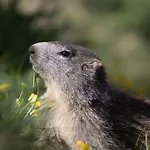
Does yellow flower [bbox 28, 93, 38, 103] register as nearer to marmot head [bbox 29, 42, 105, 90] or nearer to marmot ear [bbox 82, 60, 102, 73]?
marmot head [bbox 29, 42, 105, 90]

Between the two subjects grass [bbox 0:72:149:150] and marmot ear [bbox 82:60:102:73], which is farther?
marmot ear [bbox 82:60:102:73]

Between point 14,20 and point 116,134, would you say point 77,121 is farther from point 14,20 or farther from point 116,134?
point 14,20

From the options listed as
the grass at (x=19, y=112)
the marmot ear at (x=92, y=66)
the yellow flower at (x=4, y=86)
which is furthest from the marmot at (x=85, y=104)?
the yellow flower at (x=4, y=86)

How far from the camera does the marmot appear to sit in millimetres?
7098

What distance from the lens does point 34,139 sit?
6.15 metres

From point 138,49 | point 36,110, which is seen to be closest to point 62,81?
point 36,110

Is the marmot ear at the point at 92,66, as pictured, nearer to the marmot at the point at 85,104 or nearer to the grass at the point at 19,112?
the marmot at the point at 85,104

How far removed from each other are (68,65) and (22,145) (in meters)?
1.91

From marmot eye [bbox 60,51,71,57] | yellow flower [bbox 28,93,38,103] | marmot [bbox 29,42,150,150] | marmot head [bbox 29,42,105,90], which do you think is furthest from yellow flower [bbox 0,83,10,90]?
marmot eye [bbox 60,51,71,57]

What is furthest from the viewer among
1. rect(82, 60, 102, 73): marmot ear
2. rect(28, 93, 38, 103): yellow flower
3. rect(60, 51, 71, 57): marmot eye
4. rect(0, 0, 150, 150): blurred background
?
rect(60, 51, 71, 57): marmot eye

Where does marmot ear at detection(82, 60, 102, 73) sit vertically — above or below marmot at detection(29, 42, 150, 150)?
above

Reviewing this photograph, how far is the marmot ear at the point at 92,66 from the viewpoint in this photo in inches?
297

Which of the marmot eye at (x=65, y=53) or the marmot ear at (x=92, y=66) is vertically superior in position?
the marmot eye at (x=65, y=53)

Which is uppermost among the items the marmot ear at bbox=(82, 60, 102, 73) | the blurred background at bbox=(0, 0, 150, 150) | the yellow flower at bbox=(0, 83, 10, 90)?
the yellow flower at bbox=(0, 83, 10, 90)
